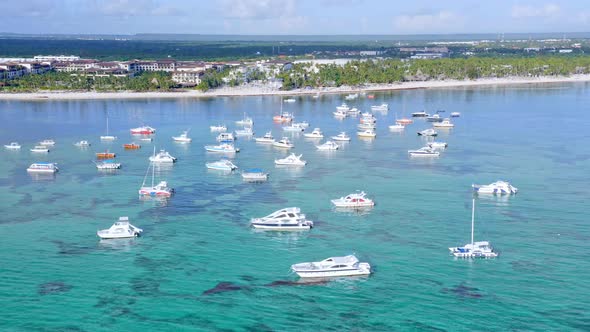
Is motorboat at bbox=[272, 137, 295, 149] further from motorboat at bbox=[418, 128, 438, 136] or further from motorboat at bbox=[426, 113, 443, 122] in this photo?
motorboat at bbox=[426, 113, 443, 122]

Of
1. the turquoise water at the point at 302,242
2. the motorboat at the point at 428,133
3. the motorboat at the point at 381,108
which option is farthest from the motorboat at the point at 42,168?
the motorboat at the point at 381,108

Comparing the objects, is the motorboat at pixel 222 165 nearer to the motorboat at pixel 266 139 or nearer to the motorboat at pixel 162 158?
the motorboat at pixel 162 158

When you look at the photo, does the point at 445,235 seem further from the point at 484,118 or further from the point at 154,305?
the point at 484,118

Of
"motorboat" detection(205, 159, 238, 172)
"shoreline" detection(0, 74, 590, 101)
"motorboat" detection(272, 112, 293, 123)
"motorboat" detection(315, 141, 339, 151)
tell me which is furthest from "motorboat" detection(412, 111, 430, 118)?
"motorboat" detection(205, 159, 238, 172)

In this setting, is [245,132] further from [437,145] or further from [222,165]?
[437,145]

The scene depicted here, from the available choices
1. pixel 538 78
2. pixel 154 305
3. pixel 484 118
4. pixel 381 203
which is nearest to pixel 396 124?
pixel 484 118

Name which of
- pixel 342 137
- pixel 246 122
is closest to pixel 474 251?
pixel 342 137
